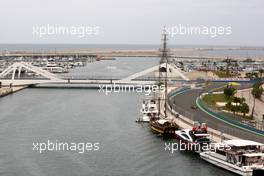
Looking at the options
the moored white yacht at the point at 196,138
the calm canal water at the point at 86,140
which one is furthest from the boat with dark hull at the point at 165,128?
the moored white yacht at the point at 196,138

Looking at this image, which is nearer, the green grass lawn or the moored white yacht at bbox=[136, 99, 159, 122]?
the moored white yacht at bbox=[136, 99, 159, 122]

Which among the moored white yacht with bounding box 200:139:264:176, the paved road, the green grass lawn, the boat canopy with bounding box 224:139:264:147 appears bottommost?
the moored white yacht with bounding box 200:139:264:176

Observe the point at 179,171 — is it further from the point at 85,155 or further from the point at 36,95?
the point at 36,95

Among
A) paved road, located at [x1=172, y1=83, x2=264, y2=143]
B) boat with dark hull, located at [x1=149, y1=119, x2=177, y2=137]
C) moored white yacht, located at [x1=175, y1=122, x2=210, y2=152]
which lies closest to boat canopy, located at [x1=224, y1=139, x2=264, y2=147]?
paved road, located at [x1=172, y1=83, x2=264, y2=143]

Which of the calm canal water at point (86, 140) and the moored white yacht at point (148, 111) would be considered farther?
the moored white yacht at point (148, 111)

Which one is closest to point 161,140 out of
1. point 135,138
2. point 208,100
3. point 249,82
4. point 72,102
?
point 135,138

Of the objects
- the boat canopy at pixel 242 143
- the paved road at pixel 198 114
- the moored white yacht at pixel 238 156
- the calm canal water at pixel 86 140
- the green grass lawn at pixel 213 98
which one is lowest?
the calm canal water at pixel 86 140

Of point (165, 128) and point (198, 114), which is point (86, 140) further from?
point (198, 114)

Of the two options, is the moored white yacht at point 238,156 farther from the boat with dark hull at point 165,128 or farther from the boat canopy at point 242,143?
the boat with dark hull at point 165,128

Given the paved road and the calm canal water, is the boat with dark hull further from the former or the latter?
the paved road
